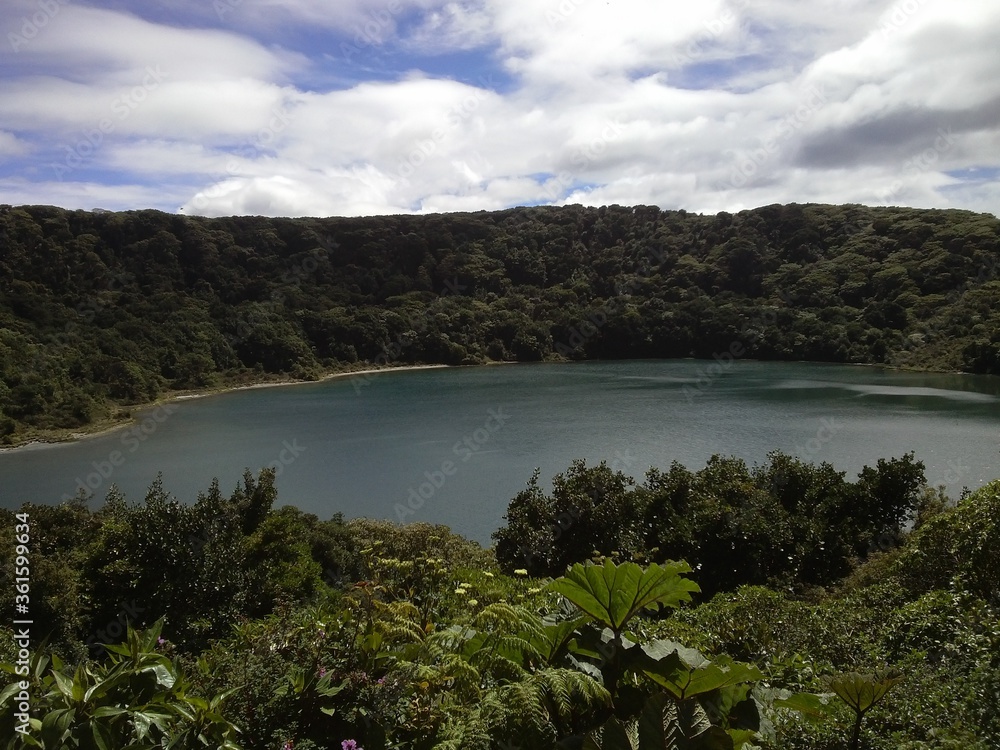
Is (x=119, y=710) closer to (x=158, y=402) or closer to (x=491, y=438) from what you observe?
(x=491, y=438)

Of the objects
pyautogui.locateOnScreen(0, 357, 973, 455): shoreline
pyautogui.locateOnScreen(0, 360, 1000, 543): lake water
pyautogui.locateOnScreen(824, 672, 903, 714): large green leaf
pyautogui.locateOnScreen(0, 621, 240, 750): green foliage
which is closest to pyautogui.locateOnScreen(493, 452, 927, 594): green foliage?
pyautogui.locateOnScreen(0, 360, 1000, 543): lake water

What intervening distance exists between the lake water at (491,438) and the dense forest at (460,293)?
10.7m

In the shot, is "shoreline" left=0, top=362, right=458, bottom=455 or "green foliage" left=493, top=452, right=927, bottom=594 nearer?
"green foliage" left=493, top=452, right=927, bottom=594

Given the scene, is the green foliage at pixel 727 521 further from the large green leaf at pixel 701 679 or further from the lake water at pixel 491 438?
the large green leaf at pixel 701 679

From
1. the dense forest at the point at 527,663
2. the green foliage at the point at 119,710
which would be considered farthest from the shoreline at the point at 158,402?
the green foliage at the point at 119,710

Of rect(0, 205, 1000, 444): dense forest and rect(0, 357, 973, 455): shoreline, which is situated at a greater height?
rect(0, 205, 1000, 444): dense forest

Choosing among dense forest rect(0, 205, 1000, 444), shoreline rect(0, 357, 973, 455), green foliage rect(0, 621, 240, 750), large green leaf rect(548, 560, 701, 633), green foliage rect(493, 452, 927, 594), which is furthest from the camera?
dense forest rect(0, 205, 1000, 444)

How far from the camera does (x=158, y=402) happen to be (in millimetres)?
69125

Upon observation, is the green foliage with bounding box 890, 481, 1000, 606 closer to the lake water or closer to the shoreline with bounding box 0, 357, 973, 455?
the lake water

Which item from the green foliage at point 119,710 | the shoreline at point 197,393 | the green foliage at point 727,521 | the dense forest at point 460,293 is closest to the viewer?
the green foliage at point 119,710

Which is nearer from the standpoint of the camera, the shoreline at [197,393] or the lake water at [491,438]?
the lake water at [491,438]

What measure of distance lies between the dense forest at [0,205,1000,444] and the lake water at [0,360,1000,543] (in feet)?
35.2

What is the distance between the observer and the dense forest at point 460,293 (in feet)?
240

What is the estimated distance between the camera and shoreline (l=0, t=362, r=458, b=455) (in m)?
50.6
